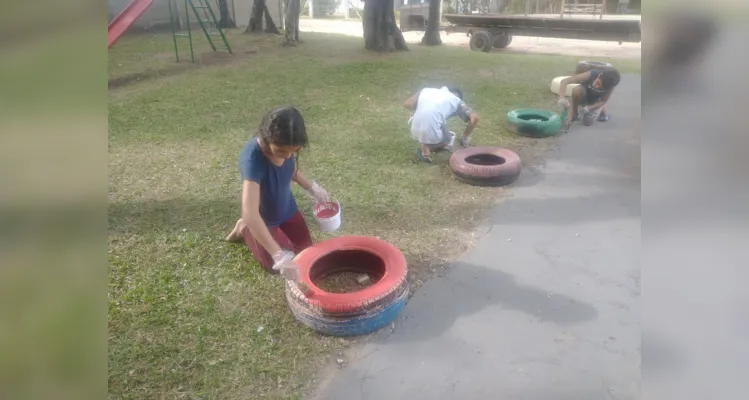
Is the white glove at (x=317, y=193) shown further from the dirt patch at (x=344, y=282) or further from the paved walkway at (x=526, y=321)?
the paved walkway at (x=526, y=321)

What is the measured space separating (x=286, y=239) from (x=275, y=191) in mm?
428

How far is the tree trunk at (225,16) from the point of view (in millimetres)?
15538

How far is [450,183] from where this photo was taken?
4.83m

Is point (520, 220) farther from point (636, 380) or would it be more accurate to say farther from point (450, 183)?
point (636, 380)

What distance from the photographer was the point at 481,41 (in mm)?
13688

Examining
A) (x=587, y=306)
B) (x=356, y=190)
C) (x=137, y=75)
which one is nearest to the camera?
(x=587, y=306)

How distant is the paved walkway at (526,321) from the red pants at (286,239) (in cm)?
92

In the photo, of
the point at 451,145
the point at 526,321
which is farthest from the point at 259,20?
the point at 526,321

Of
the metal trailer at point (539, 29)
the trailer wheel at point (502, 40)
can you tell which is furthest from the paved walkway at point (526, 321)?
the trailer wheel at point (502, 40)

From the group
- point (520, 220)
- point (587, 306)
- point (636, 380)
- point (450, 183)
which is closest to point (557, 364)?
point (636, 380)

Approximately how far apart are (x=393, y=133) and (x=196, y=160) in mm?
2321

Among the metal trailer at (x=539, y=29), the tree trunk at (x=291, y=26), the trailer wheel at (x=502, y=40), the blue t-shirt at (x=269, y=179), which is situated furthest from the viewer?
the trailer wheel at (x=502, y=40)

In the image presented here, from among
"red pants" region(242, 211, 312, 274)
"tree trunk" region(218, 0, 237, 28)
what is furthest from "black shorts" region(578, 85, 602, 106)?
"tree trunk" region(218, 0, 237, 28)

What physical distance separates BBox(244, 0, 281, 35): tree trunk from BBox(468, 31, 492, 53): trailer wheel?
18.5 feet
